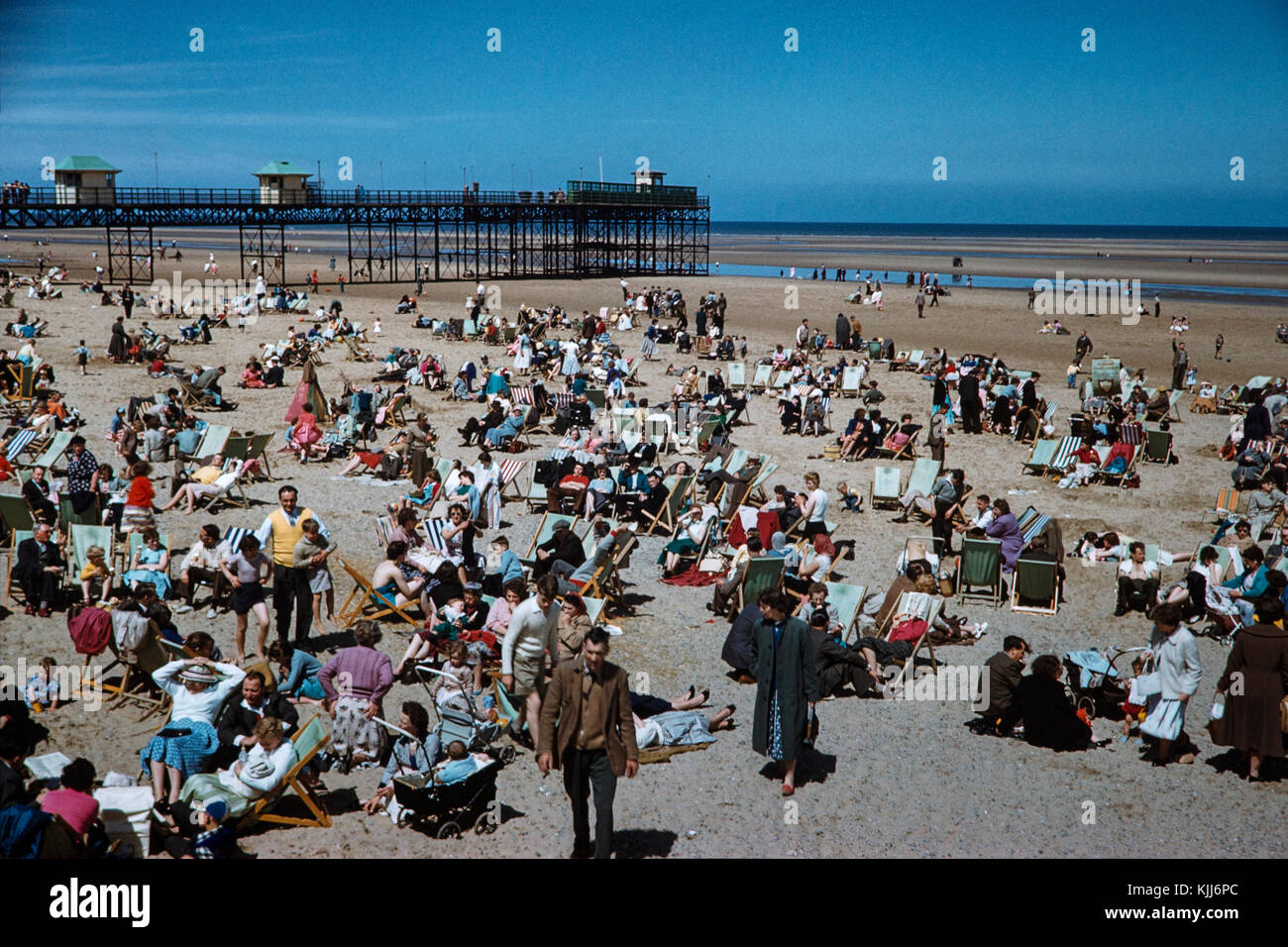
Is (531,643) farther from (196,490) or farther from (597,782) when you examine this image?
(196,490)

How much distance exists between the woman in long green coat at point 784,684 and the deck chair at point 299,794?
96.5 inches

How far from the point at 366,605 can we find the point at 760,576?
336cm

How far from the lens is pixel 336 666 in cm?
654

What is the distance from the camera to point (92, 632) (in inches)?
290

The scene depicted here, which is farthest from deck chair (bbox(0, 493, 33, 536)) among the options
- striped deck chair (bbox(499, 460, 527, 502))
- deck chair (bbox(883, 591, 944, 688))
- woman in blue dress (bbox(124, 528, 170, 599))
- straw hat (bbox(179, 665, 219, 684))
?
deck chair (bbox(883, 591, 944, 688))

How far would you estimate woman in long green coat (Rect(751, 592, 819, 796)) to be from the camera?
5.93 meters

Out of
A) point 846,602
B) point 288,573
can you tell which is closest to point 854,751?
point 846,602

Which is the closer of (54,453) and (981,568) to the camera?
(981,568)

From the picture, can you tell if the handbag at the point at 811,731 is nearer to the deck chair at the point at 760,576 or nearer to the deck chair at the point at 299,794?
the deck chair at the point at 760,576

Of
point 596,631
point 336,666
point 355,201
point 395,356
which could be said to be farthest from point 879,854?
point 355,201

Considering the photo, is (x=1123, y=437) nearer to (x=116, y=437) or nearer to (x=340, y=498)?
(x=340, y=498)

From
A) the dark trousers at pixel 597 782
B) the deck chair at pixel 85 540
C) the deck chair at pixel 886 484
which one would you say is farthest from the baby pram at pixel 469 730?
the deck chair at pixel 886 484

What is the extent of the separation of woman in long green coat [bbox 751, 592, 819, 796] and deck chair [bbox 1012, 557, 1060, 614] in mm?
4280

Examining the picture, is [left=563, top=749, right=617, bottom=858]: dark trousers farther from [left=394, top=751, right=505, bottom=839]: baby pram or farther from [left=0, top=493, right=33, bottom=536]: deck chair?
[left=0, top=493, right=33, bottom=536]: deck chair
